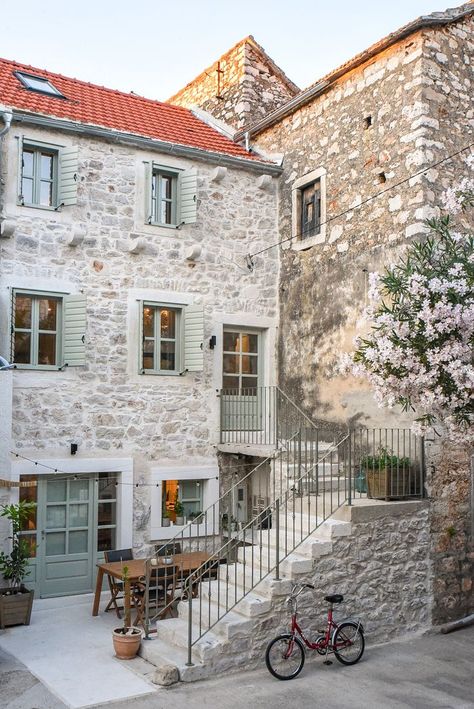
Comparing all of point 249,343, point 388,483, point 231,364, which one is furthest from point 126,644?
point 249,343

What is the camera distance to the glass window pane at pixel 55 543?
1064 centimetres

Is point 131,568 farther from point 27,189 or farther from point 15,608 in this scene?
point 27,189

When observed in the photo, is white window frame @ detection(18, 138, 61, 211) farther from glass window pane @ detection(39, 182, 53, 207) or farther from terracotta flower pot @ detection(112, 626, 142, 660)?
terracotta flower pot @ detection(112, 626, 142, 660)

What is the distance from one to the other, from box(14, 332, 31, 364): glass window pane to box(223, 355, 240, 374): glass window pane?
335cm

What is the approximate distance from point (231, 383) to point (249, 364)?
546 millimetres

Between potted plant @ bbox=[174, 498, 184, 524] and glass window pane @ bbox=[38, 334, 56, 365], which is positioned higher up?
glass window pane @ bbox=[38, 334, 56, 365]

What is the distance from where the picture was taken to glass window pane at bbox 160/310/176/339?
11.7 m

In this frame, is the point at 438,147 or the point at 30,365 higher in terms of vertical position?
the point at 438,147

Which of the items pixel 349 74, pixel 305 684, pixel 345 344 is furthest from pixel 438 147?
pixel 305 684

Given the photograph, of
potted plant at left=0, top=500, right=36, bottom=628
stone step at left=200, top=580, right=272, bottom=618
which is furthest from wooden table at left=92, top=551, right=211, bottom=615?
potted plant at left=0, top=500, right=36, bottom=628

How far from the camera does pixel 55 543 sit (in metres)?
10.7

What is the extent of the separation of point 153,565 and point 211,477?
9.70 ft

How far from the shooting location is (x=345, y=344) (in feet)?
37.5

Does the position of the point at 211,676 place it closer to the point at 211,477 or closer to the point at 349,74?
the point at 211,477
